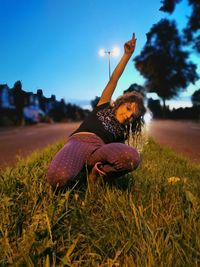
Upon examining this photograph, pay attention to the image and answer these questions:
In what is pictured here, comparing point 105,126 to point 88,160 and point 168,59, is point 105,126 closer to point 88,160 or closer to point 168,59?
point 88,160

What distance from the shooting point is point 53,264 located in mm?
2605

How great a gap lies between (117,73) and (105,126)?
699 mm

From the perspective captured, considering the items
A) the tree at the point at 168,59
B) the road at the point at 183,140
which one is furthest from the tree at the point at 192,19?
the tree at the point at 168,59

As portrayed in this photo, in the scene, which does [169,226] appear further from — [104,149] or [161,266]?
[104,149]

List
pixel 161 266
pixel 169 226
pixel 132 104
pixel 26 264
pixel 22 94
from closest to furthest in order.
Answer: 1. pixel 161 266
2. pixel 26 264
3. pixel 169 226
4. pixel 132 104
5. pixel 22 94

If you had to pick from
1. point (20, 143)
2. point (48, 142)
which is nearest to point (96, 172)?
point (20, 143)

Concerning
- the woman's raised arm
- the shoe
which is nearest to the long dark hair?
the woman's raised arm

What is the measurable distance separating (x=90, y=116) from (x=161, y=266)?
2.40 m

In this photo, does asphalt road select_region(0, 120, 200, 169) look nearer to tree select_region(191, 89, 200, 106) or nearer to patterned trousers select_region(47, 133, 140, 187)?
patterned trousers select_region(47, 133, 140, 187)

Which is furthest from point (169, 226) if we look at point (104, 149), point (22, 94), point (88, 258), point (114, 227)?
point (22, 94)

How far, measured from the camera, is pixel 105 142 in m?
4.50

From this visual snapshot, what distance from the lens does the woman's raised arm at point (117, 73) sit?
485 centimetres

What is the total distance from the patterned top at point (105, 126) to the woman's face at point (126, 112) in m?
0.05

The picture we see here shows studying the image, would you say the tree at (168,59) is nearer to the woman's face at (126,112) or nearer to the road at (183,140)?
the road at (183,140)
